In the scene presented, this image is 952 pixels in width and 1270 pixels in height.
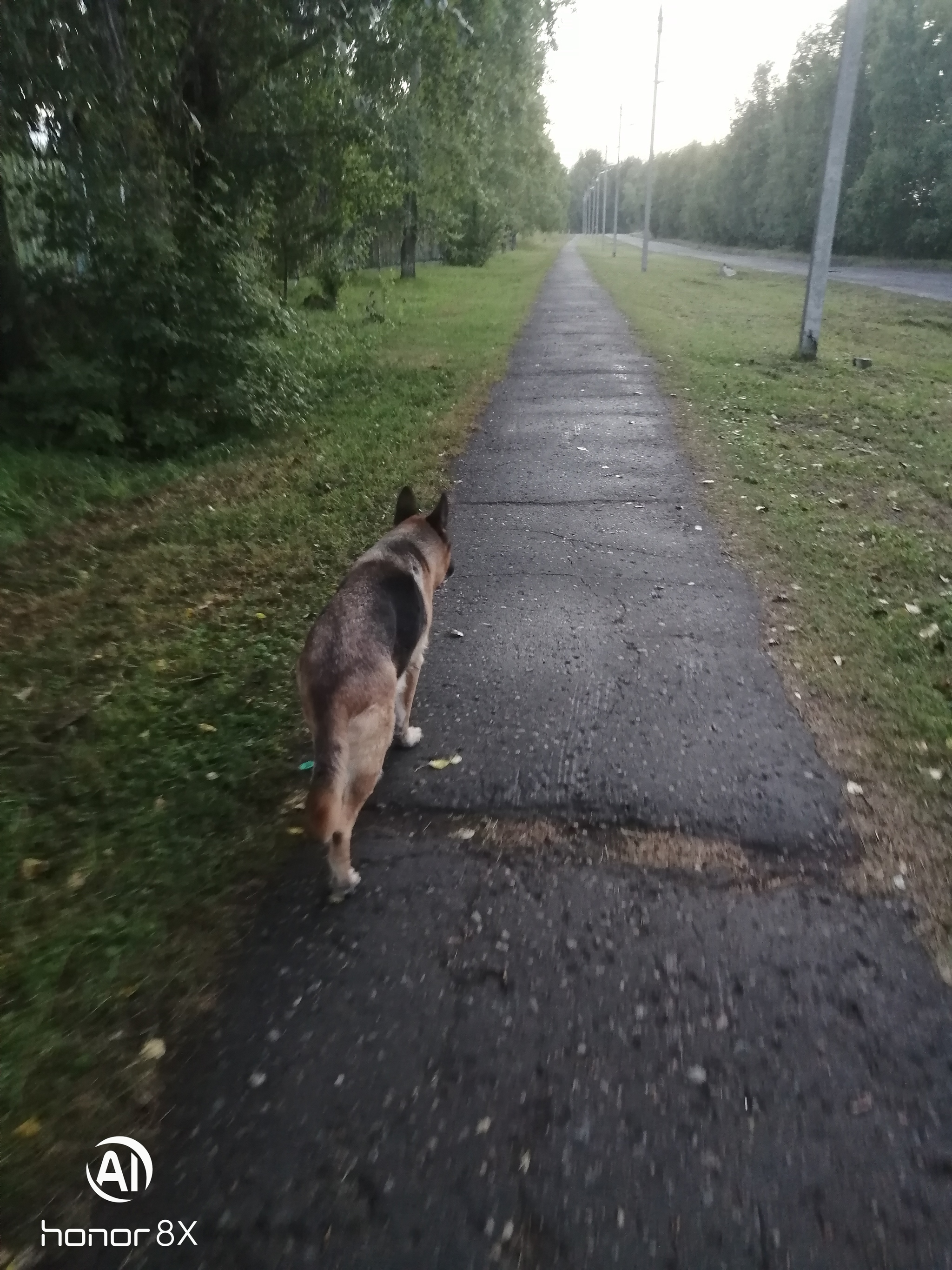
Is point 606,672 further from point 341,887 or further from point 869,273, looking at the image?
point 869,273

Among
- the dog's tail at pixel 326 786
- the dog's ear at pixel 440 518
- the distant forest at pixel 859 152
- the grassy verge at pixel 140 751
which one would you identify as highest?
the distant forest at pixel 859 152

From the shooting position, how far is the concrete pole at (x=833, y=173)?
42.1ft

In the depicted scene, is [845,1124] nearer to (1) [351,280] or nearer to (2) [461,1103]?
(2) [461,1103]

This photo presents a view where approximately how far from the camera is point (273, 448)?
9539 mm

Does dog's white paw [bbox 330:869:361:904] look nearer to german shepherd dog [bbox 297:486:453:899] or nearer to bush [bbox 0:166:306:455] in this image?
german shepherd dog [bbox 297:486:453:899]

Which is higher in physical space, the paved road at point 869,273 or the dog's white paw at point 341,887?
the paved road at point 869,273

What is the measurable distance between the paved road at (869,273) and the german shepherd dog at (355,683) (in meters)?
27.2

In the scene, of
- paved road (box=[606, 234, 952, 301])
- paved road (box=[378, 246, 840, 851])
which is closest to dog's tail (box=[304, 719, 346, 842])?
paved road (box=[378, 246, 840, 851])

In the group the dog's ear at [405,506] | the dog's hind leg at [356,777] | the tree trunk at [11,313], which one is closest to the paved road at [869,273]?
the tree trunk at [11,313]

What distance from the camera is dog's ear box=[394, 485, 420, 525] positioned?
4.65m

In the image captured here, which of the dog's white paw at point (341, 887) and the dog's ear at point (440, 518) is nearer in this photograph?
the dog's white paw at point (341, 887)

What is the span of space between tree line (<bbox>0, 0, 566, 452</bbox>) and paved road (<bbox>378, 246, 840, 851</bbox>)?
318 centimetres

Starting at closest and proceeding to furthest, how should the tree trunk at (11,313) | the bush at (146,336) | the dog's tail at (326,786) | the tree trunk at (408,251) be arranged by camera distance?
the dog's tail at (326,786) < the bush at (146,336) < the tree trunk at (11,313) < the tree trunk at (408,251)

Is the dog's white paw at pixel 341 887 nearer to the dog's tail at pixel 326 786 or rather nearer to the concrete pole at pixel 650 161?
the dog's tail at pixel 326 786
